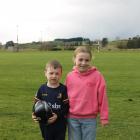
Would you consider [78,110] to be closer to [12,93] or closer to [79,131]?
[79,131]

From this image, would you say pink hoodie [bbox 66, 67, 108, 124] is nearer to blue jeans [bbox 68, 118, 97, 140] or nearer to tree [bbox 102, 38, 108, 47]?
blue jeans [bbox 68, 118, 97, 140]

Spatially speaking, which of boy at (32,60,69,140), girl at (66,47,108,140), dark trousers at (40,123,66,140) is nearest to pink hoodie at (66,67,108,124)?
girl at (66,47,108,140)

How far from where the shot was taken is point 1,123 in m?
11.3

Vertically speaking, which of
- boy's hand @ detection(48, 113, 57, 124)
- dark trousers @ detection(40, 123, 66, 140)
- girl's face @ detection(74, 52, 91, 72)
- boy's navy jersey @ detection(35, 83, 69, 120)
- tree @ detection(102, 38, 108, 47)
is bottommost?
tree @ detection(102, 38, 108, 47)

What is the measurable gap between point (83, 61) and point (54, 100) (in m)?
0.65

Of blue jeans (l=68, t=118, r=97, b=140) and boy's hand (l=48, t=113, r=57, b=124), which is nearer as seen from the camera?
boy's hand (l=48, t=113, r=57, b=124)

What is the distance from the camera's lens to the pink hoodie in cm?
657

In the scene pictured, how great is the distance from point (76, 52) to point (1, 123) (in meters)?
5.13

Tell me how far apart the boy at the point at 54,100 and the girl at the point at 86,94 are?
135mm

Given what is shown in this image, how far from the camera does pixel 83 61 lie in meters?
6.58

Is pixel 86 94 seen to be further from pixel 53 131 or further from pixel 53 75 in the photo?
pixel 53 131

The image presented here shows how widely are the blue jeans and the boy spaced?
157mm

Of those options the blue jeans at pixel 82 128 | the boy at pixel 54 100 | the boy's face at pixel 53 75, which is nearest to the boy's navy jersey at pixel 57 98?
the boy at pixel 54 100

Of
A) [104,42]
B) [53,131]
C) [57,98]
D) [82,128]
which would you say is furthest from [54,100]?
[104,42]
